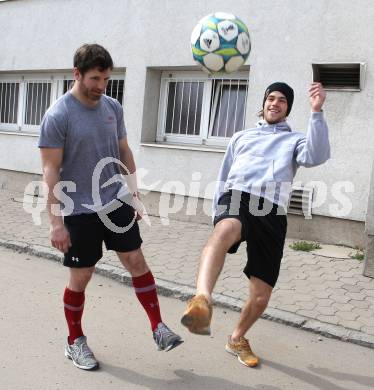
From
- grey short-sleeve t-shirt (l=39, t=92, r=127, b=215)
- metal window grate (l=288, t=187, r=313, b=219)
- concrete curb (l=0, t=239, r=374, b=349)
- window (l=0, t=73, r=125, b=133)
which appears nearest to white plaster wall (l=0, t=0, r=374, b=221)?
metal window grate (l=288, t=187, r=313, b=219)

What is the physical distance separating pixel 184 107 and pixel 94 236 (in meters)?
5.81

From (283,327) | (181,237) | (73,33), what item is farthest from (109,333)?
(73,33)

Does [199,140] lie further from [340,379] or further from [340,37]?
[340,379]

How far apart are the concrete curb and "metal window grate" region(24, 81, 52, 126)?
17.5ft

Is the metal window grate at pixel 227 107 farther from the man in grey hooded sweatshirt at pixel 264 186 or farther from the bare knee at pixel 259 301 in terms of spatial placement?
the bare knee at pixel 259 301

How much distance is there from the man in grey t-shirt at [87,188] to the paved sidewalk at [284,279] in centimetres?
153

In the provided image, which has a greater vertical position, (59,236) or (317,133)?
(317,133)

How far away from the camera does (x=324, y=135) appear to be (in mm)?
3021

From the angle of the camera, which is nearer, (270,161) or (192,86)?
(270,161)

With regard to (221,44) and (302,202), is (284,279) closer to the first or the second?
(302,202)

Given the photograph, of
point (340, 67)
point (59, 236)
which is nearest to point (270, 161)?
point (59, 236)

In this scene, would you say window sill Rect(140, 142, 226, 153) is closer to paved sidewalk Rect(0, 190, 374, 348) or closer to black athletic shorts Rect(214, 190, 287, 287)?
paved sidewalk Rect(0, 190, 374, 348)

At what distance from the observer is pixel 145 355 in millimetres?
3514

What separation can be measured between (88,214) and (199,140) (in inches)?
217
